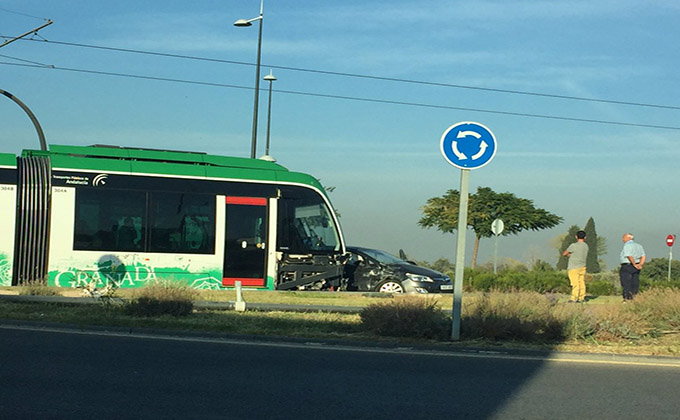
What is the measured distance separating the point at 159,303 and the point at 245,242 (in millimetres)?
8075

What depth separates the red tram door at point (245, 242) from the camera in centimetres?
2248

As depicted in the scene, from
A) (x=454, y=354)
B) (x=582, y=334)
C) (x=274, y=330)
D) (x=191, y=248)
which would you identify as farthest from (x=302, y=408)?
(x=191, y=248)

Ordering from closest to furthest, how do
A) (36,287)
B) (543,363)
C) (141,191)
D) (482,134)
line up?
1. (543,363)
2. (482,134)
3. (36,287)
4. (141,191)

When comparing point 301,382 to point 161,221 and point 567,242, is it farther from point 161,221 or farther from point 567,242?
point 567,242

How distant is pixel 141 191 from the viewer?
2202 centimetres

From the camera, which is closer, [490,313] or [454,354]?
[454,354]

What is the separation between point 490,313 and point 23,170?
1280 centimetres

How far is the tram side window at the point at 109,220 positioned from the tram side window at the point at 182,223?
0.36m

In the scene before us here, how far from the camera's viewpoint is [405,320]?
12742mm

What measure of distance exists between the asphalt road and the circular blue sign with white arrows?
2.72m

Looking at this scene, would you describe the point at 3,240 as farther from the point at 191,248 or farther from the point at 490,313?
the point at 490,313

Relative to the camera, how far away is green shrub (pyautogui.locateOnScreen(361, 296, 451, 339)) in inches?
499

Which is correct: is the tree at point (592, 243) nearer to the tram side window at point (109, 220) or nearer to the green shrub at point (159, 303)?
the tram side window at point (109, 220)

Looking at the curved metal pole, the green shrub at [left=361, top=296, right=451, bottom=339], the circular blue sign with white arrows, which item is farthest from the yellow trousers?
the curved metal pole
